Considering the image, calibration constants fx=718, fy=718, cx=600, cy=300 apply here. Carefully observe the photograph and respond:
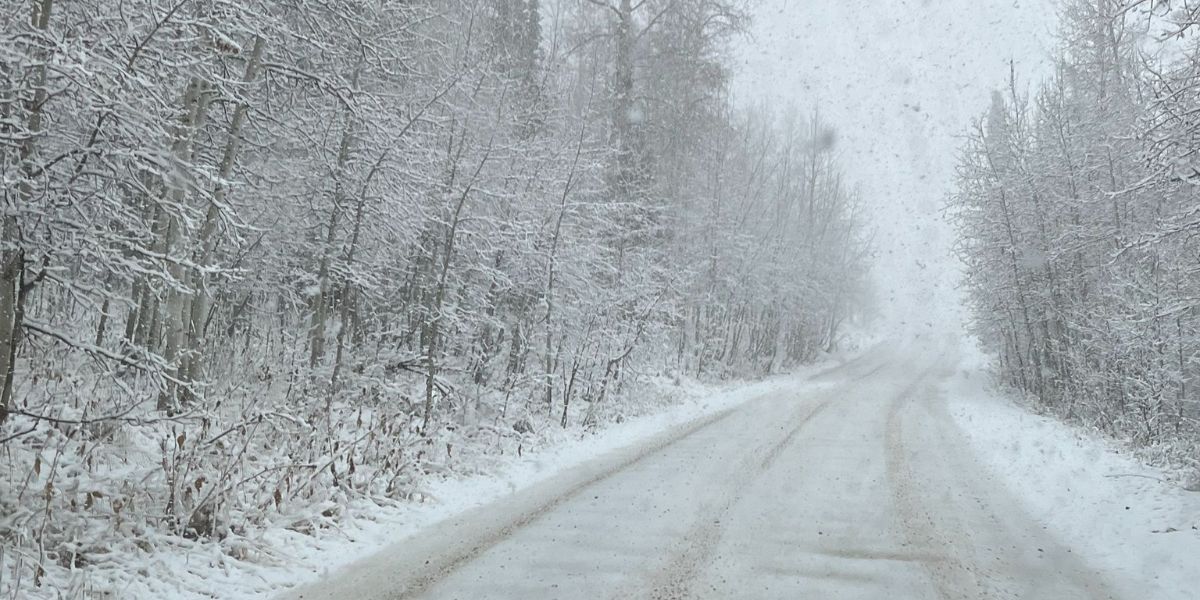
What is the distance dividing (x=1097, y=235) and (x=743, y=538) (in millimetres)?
15134

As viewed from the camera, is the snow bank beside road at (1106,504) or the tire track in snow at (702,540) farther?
the snow bank beside road at (1106,504)

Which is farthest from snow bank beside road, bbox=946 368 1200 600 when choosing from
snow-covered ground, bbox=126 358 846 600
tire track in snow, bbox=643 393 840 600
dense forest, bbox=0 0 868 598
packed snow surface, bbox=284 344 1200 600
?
snow-covered ground, bbox=126 358 846 600

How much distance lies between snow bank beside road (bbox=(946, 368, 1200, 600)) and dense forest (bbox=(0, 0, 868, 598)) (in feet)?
7.06

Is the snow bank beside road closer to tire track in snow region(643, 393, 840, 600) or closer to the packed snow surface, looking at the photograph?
the packed snow surface

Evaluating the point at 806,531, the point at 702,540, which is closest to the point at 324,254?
the point at 702,540

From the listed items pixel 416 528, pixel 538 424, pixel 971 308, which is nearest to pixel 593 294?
pixel 538 424

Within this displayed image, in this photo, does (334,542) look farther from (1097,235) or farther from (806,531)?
(1097,235)

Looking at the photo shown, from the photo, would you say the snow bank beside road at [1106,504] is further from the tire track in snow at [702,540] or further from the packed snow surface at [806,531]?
the tire track in snow at [702,540]

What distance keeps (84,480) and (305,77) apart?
5209mm

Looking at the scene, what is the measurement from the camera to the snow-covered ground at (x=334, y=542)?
15.6 ft

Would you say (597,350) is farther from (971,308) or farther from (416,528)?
(971,308)

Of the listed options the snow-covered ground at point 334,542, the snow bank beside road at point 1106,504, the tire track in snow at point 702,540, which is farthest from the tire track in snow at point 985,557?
the snow-covered ground at point 334,542

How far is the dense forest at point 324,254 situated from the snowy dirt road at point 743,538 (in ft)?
4.62

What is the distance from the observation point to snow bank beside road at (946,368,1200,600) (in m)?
5.65
